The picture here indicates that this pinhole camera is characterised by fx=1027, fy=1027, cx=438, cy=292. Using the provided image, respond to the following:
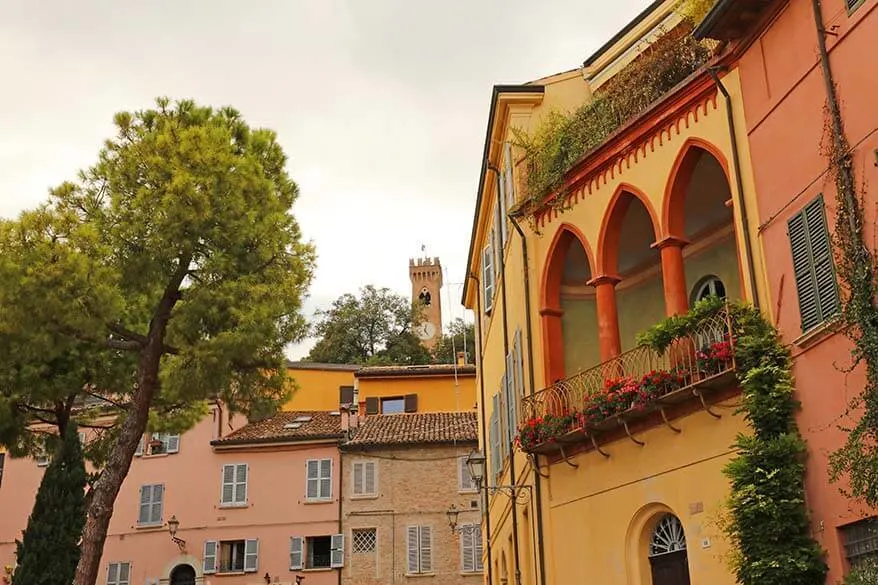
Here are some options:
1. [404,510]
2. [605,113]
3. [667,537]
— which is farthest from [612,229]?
[404,510]

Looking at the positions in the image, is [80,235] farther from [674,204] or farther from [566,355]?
[674,204]

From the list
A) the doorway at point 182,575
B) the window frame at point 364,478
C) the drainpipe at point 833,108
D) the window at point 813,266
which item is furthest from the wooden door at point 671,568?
the doorway at point 182,575

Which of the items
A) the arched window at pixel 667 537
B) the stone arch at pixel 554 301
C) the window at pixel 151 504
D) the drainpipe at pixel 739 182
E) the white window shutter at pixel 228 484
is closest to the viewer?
the drainpipe at pixel 739 182

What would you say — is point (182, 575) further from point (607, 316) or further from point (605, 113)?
point (605, 113)

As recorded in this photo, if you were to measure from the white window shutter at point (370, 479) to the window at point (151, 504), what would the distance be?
7600mm

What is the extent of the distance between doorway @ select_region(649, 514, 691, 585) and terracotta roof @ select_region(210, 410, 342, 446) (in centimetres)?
2383

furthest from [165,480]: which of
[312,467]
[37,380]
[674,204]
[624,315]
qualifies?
[674,204]

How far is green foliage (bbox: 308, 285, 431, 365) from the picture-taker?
76.1m

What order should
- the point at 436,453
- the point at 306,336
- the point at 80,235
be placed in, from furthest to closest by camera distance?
the point at 436,453, the point at 306,336, the point at 80,235

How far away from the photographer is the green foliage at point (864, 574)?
936 centimetres

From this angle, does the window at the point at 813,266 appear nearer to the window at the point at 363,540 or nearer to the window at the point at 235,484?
the window at the point at 363,540

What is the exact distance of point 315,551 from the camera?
35844 mm

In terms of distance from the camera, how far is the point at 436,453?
117 ft

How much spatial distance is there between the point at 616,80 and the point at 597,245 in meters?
2.72
